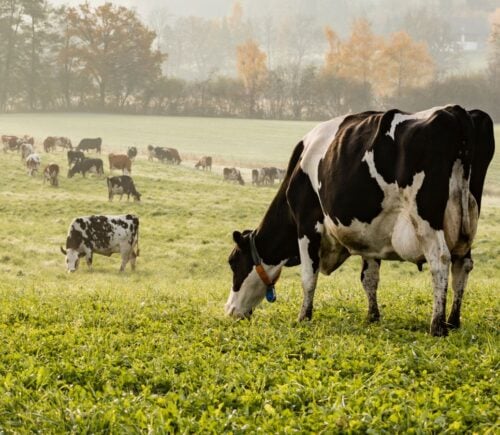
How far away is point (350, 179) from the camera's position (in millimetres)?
6770

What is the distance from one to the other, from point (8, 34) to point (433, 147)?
6893cm

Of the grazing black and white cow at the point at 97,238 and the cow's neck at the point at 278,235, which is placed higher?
the cow's neck at the point at 278,235

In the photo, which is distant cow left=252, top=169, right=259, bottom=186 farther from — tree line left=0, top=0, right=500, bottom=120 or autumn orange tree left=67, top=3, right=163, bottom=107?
autumn orange tree left=67, top=3, right=163, bottom=107

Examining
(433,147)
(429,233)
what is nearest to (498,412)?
(429,233)

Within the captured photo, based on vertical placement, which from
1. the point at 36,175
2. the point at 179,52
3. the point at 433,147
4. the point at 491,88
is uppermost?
the point at 179,52

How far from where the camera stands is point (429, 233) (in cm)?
618

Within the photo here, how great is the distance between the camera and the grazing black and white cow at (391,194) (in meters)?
6.17

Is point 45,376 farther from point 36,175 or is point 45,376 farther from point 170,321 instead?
point 36,175

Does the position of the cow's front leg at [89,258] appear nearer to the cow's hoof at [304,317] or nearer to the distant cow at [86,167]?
the cow's hoof at [304,317]

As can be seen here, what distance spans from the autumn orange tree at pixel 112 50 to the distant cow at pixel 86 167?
35.0 metres

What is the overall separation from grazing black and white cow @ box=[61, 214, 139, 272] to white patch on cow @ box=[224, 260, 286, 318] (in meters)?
12.0

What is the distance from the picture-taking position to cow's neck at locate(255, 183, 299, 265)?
8.09 meters

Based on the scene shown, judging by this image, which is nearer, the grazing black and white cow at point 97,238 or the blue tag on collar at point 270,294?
the blue tag on collar at point 270,294

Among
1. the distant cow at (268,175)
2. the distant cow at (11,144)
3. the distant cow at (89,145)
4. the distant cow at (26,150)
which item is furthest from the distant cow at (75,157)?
the distant cow at (268,175)
